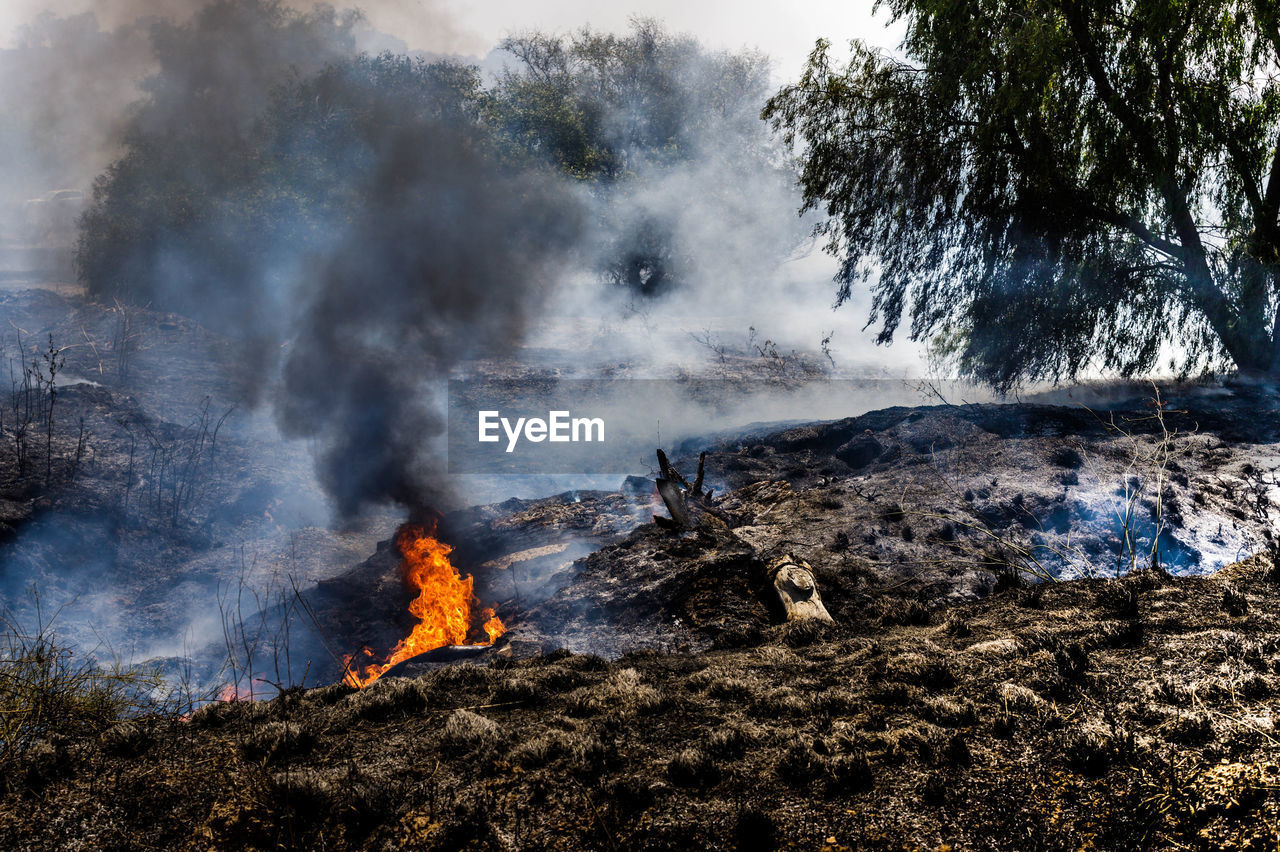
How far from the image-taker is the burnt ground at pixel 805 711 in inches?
75.9

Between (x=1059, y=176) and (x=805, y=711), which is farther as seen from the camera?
(x=1059, y=176)

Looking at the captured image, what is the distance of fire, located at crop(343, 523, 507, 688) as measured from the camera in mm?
6242

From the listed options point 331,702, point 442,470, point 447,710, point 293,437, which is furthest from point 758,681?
→ point 293,437

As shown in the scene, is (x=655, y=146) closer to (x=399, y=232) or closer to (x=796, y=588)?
(x=399, y=232)

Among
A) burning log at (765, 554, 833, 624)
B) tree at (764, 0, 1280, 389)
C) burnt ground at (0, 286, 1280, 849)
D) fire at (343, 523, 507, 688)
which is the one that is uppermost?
tree at (764, 0, 1280, 389)

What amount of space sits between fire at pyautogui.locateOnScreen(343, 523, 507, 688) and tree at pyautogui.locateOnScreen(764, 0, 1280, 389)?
27.2 feet

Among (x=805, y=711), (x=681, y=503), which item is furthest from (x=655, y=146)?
(x=805, y=711)

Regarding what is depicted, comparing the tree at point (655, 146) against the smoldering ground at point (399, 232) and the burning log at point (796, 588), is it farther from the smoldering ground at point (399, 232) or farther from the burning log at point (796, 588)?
the burning log at point (796, 588)

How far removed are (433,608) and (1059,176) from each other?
34.1 ft

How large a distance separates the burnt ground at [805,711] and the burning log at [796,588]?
0.20 meters

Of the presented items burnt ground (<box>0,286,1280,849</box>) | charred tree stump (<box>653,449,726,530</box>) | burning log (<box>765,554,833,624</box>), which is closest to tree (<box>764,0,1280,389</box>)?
burnt ground (<box>0,286,1280,849</box>)

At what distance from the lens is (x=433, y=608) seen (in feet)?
23.1

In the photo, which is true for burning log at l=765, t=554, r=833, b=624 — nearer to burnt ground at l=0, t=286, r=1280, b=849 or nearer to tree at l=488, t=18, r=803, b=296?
burnt ground at l=0, t=286, r=1280, b=849

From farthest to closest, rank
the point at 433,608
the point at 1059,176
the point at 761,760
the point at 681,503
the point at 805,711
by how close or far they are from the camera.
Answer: the point at 1059,176 < the point at 681,503 < the point at 433,608 < the point at 805,711 < the point at 761,760
